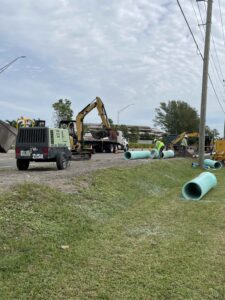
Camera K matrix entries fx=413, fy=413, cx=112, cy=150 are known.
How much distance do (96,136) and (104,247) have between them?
112 ft

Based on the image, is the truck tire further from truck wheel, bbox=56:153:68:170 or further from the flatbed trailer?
truck wheel, bbox=56:153:68:170

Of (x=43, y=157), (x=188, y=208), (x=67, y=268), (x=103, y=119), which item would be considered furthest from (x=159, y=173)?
(x=103, y=119)

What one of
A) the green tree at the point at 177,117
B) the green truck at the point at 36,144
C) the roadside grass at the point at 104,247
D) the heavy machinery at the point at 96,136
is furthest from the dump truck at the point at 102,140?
the green tree at the point at 177,117

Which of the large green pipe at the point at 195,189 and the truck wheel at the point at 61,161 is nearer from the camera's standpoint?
the large green pipe at the point at 195,189

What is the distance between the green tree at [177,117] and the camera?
382ft

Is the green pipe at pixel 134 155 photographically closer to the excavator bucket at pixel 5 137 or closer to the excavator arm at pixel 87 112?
the excavator arm at pixel 87 112

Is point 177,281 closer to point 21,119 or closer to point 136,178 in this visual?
point 136,178

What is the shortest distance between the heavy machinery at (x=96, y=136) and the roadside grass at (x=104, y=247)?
1684 centimetres

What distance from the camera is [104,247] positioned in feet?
21.1

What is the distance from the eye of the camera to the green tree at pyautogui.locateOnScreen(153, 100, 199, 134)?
382 ft

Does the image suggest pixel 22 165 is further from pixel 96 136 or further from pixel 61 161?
pixel 96 136

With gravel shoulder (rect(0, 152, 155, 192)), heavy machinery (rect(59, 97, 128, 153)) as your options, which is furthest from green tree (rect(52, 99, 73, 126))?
gravel shoulder (rect(0, 152, 155, 192))

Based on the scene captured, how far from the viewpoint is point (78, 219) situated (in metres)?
7.75

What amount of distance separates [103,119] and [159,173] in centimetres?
1727
